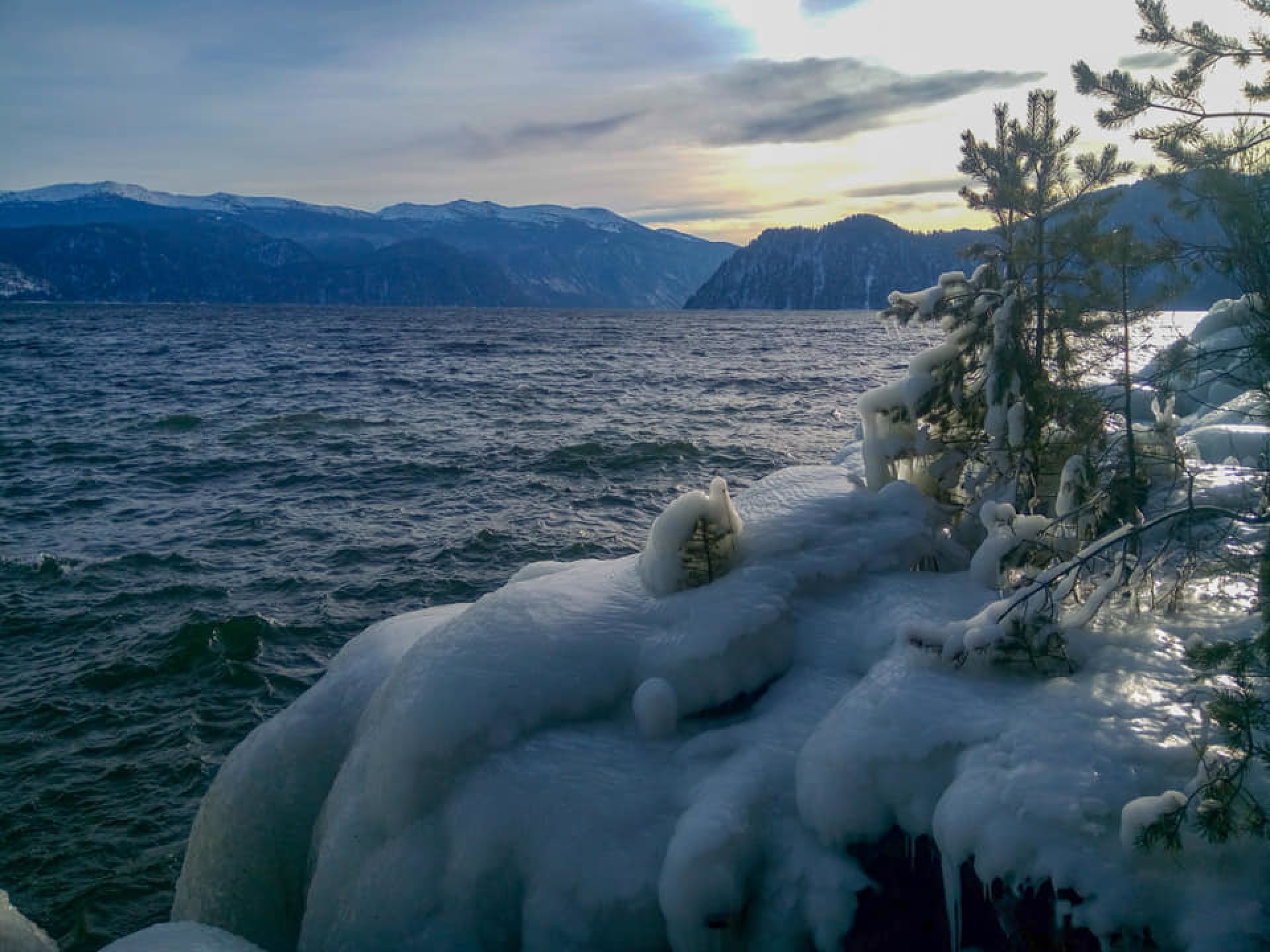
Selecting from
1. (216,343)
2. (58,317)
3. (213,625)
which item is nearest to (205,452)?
(213,625)

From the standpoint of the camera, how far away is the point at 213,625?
1189 cm

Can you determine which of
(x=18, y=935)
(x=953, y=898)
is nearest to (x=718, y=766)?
(x=953, y=898)

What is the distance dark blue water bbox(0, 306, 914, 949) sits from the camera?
28.1 feet

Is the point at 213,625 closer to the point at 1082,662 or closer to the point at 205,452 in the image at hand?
the point at 1082,662

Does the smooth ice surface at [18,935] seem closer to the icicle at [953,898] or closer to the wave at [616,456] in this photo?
the icicle at [953,898]

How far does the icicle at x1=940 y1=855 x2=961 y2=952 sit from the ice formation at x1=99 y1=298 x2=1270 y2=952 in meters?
→ 0.02

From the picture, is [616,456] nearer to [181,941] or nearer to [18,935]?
[18,935]

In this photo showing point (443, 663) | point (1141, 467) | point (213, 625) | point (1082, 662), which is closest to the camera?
point (1082, 662)

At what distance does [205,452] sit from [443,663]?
2051 centimetres

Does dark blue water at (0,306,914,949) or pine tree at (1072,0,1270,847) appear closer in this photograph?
pine tree at (1072,0,1270,847)

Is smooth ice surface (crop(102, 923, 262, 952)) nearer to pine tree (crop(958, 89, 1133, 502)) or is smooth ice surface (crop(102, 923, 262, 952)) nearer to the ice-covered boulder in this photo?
the ice-covered boulder

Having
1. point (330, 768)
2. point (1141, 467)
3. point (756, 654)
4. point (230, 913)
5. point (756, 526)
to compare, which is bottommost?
point (230, 913)

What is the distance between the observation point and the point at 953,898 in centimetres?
442

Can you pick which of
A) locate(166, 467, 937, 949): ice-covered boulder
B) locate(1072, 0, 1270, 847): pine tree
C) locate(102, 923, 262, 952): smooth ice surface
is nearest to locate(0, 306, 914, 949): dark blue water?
locate(166, 467, 937, 949): ice-covered boulder
